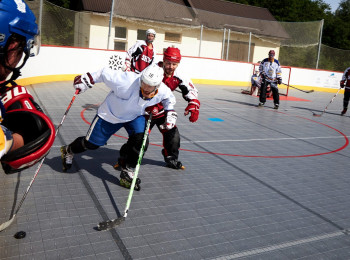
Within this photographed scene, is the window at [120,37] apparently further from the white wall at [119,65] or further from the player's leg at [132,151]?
the player's leg at [132,151]

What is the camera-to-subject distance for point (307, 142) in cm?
745

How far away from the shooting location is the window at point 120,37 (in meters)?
22.4

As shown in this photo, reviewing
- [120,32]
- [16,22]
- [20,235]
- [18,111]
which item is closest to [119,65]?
[120,32]

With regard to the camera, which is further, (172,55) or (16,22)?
(172,55)

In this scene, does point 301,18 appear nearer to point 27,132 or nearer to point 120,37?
point 120,37

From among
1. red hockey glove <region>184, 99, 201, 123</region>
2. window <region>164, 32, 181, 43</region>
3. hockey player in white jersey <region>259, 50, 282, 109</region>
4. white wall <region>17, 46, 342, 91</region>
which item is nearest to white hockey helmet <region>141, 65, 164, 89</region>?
red hockey glove <region>184, 99, 201, 123</region>

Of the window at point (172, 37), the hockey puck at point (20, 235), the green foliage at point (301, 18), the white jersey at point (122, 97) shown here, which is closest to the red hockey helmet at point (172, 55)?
the white jersey at point (122, 97)

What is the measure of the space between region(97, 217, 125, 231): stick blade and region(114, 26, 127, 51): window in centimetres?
2021

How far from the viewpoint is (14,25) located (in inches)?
63.4

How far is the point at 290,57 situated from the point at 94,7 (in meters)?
13.2

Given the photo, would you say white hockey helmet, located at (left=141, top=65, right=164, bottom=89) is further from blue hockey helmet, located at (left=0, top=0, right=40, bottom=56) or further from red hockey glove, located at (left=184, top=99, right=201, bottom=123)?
blue hockey helmet, located at (left=0, top=0, right=40, bottom=56)

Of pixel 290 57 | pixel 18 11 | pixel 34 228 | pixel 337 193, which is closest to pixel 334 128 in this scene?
Answer: pixel 337 193

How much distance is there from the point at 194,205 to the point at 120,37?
20.0 metres

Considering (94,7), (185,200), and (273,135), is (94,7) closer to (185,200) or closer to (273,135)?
(273,135)
